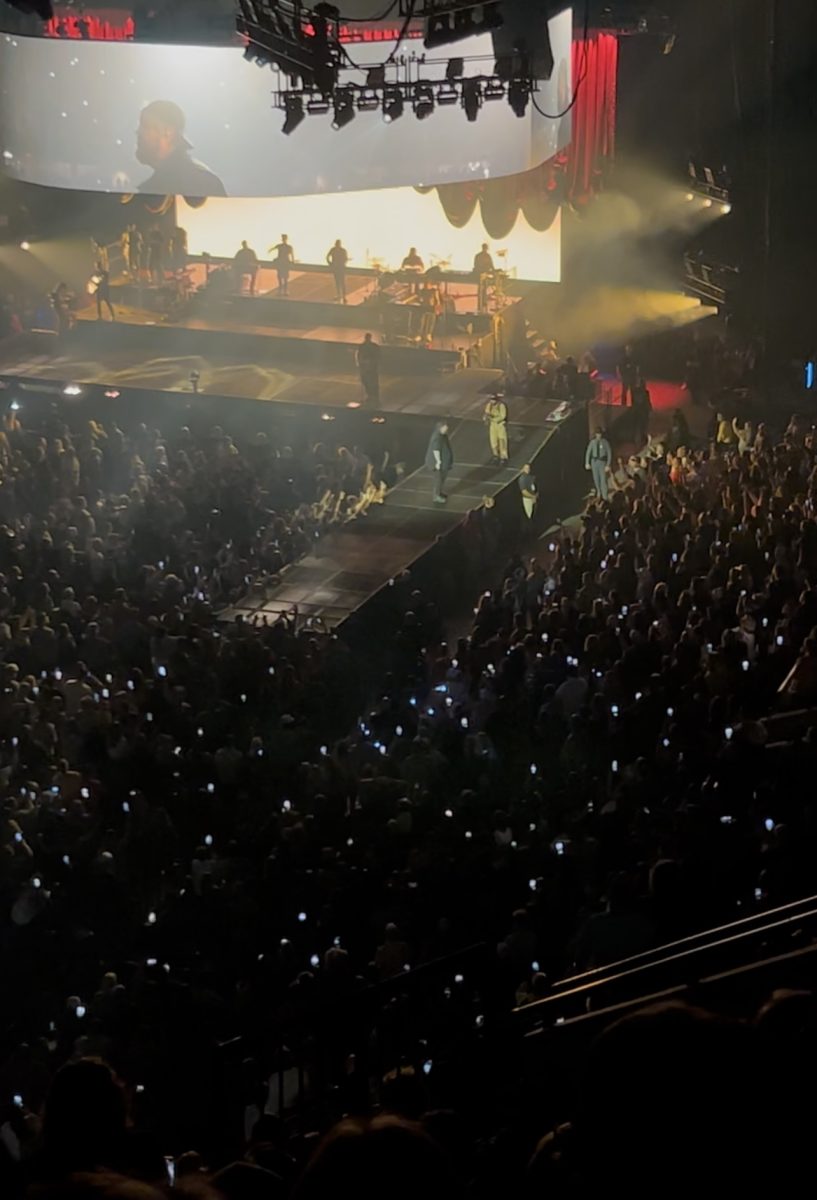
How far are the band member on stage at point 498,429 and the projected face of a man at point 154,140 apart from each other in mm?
6121

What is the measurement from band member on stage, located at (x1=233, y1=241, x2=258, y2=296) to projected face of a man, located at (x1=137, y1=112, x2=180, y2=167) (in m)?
3.76

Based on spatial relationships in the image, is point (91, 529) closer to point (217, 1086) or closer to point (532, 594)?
point (532, 594)

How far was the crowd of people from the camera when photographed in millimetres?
2824

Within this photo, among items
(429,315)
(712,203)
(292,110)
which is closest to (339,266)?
(429,315)

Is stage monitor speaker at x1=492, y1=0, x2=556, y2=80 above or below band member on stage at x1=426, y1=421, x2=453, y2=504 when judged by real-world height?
above

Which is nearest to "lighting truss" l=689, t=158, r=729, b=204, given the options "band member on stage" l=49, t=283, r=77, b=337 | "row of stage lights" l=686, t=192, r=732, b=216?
"row of stage lights" l=686, t=192, r=732, b=216

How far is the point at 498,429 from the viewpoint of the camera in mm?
16812

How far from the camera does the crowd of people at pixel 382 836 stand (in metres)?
2.82

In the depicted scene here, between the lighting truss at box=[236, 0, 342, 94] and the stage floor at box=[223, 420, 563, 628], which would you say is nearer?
the stage floor at box=[223, 420, 563, 628]

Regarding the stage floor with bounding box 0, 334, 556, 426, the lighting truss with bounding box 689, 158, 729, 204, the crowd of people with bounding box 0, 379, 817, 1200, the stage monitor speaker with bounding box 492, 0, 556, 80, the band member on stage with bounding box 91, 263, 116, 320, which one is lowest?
the crowd of people with bounding box 0, 379, 817, 1200

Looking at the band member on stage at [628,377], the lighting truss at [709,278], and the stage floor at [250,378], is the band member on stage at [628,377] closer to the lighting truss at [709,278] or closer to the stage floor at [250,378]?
the stage floor at [250,378]

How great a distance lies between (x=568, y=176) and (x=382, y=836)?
691 inches

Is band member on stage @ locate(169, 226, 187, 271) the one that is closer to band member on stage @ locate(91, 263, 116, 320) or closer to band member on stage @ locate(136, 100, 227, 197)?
band member on stage @ locate(91, 263, 116, 320)

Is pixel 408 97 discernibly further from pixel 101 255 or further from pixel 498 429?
pixel 101 255
